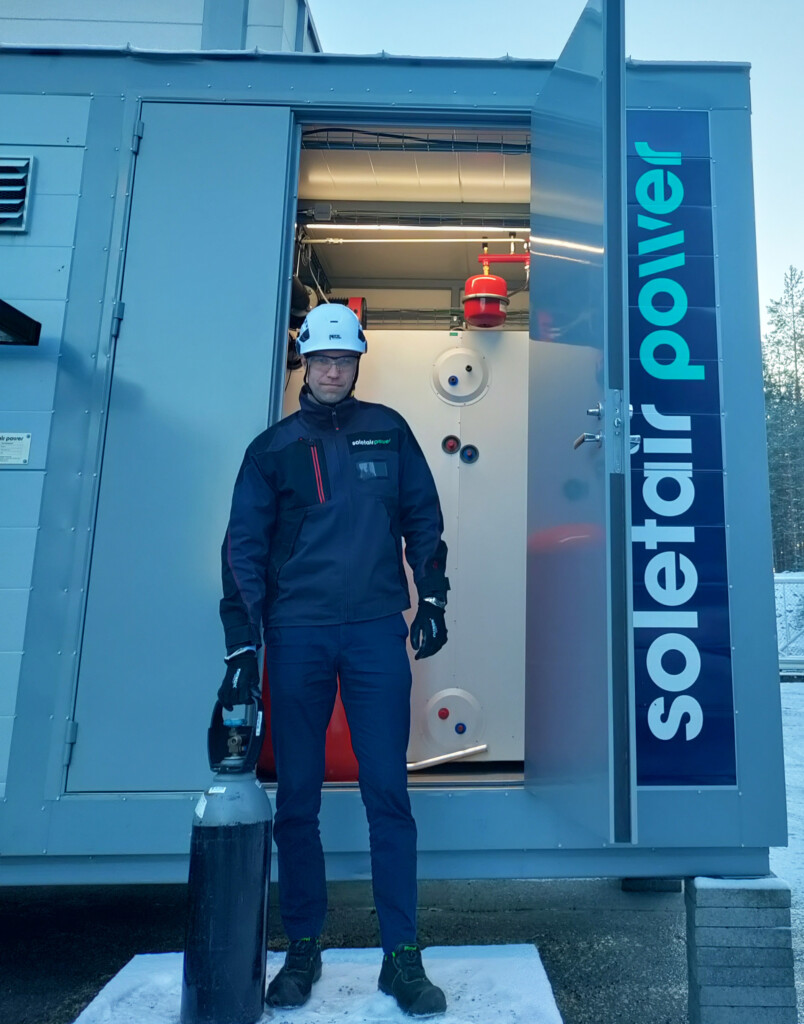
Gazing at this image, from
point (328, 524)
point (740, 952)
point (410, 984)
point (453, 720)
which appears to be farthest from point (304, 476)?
point (740, 952)

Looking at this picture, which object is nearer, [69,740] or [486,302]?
[69,740]

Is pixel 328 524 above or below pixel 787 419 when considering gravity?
below

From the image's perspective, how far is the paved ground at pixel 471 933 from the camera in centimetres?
233

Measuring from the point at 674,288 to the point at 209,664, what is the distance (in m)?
1.92

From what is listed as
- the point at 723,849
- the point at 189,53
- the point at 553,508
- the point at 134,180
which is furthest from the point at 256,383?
the point at 723,849

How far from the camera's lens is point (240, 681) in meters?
1.86

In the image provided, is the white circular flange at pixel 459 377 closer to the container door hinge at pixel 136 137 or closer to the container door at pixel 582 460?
the container door at pixel 582 460

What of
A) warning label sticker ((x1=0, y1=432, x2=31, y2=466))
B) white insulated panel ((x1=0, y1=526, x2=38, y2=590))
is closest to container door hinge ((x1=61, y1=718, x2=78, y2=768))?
white insulated panel ((x1=0, y1=526, x2=38, y2=590))

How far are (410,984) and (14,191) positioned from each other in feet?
8.92

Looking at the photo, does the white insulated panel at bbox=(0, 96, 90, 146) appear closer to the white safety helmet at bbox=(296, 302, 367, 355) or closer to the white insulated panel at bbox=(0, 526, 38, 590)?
the white safety helmet at bbox=(296, 302, 367, 355)

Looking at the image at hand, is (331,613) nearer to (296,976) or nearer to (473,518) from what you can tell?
(296,976)

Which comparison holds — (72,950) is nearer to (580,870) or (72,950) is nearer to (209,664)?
(209,664)

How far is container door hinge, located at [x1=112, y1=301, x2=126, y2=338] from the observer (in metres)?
2.51

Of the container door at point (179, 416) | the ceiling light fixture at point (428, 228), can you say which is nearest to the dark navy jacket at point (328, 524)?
the container door at point (179, 416)
